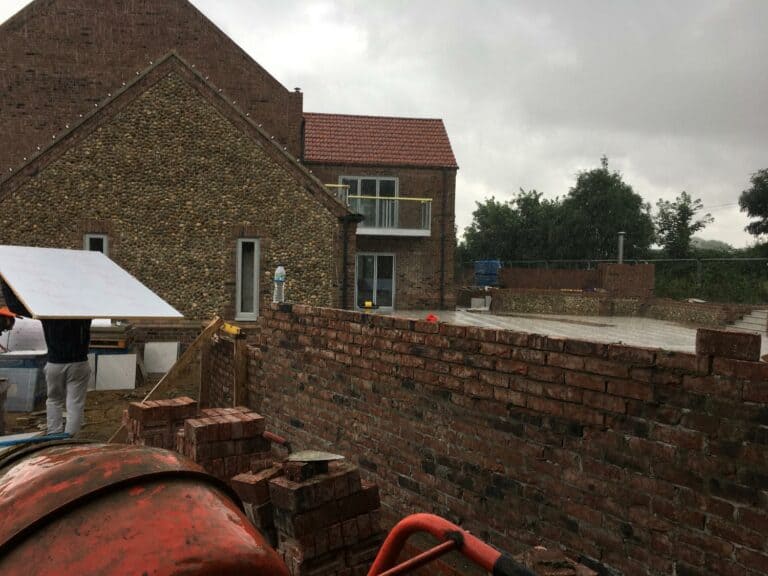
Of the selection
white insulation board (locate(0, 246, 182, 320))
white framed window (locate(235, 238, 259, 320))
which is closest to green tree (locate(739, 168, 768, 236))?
white framed window (locate(235, 238, 259, 320))

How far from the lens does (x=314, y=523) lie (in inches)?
159

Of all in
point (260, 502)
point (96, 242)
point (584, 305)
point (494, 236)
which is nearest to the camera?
point (260, 502)

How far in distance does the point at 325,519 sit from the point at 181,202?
529 inches

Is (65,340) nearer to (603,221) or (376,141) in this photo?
(376,141)

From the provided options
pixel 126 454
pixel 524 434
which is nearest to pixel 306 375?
pixel 524 434

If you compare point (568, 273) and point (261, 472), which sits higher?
point (568, 273)

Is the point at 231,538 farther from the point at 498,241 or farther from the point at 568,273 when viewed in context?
the point at 498,241

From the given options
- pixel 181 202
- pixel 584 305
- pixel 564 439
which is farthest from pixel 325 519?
pixel 584 305

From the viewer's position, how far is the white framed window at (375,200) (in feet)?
77.3

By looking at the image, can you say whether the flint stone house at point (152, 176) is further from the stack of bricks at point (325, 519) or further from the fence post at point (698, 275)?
the fence post at point (698, 275)

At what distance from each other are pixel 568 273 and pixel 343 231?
15.7m

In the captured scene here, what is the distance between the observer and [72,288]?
639 centimetres

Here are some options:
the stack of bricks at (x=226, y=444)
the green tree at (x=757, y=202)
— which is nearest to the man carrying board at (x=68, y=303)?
the stack of bricks at (x=226, y=444)

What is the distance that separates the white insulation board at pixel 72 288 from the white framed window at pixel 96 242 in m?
8.62
